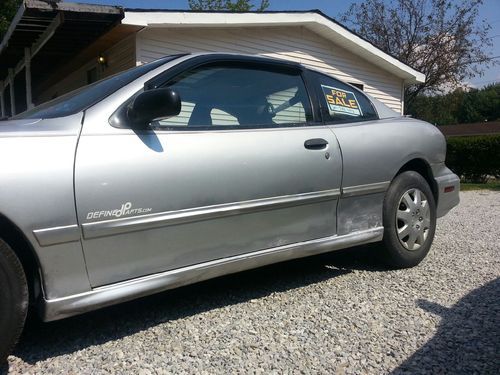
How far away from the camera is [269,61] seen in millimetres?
3480

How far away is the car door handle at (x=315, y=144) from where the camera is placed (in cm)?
321

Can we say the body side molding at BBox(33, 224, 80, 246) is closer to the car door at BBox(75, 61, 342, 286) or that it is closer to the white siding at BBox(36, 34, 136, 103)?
the car door at BBox(75, 61, 342, 286)

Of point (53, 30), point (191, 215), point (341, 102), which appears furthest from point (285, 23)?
point (191, 215)

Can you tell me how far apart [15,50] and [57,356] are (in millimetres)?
9082

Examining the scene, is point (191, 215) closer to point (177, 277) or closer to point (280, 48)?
point (177, 277)

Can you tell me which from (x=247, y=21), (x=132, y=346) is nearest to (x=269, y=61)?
(x=132, y=346)

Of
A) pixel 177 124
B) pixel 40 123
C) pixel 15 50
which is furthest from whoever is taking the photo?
pixel 15 50

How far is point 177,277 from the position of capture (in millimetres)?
2639

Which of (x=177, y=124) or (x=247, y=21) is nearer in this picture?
(x=177, y=124)

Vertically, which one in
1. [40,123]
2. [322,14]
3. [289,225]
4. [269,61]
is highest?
[322,14]

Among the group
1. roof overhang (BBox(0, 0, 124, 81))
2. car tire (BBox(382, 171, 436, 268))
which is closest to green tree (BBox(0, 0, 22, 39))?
roof overhang (BBox(0, 0, 124, 81))

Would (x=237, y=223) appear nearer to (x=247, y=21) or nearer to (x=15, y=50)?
(x=247, y=21)

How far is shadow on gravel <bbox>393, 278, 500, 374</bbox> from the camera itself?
2381mm

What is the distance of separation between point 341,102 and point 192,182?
66.1 inches
